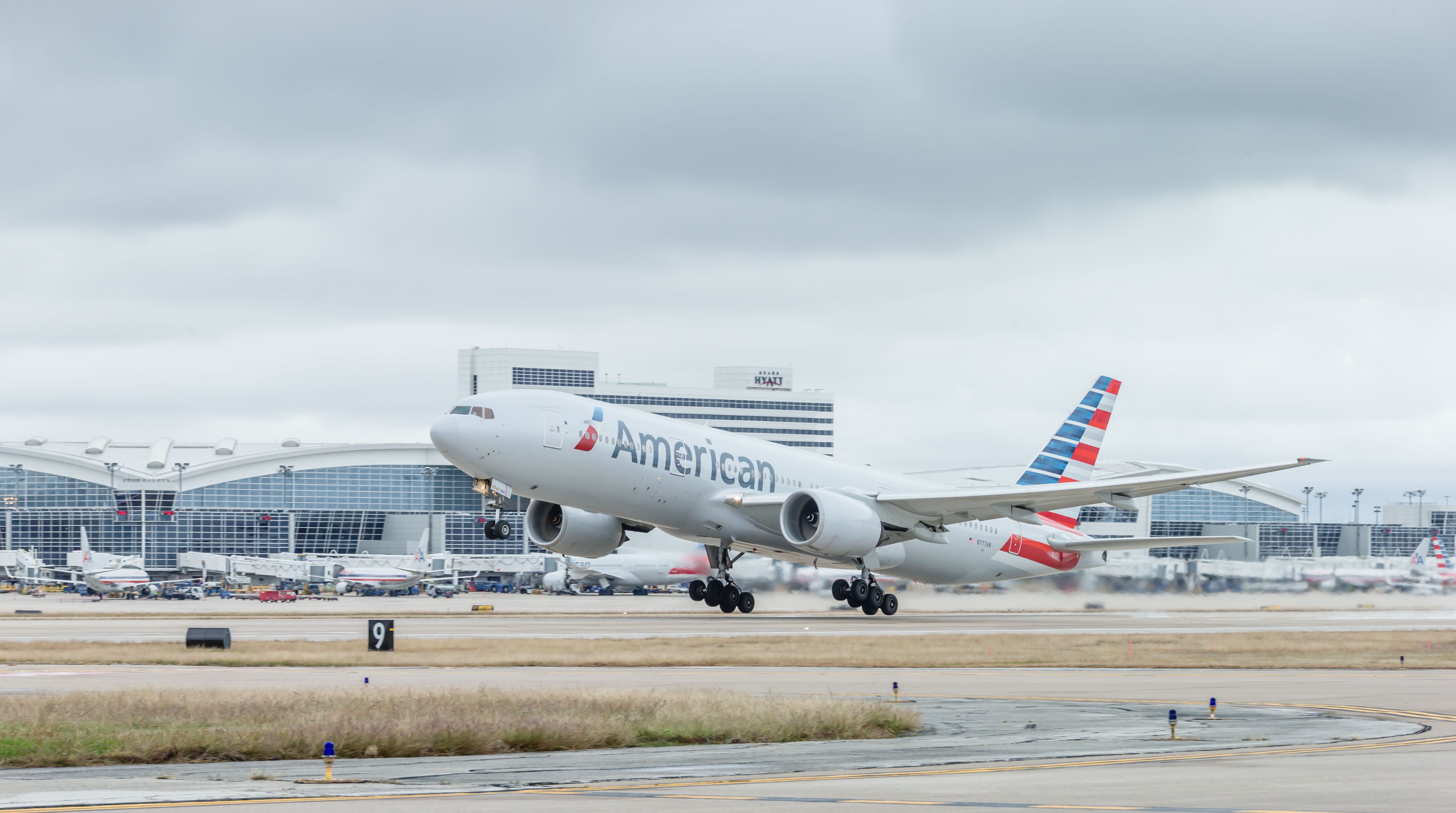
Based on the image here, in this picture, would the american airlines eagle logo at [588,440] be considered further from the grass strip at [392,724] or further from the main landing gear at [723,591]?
the grass strip at [392,724]

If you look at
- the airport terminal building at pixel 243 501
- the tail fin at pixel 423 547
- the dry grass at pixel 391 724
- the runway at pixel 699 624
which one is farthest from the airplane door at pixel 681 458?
the airport terminal building at pixel 243 501

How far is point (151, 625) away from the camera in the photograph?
210ft

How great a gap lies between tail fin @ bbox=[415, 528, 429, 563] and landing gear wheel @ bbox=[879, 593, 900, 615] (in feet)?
266

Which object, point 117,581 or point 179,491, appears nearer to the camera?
Result: point 117,581

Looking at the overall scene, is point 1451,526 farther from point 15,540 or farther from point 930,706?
point 930,706

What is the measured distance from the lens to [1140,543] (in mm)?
60719

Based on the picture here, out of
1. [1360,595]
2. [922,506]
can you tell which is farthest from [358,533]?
[922,506]

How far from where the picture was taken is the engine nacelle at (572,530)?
5091 centimetres

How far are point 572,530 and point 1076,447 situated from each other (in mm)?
24285

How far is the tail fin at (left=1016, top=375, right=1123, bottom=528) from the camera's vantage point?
62406 mm

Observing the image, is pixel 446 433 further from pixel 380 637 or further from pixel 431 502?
pixel 431 502

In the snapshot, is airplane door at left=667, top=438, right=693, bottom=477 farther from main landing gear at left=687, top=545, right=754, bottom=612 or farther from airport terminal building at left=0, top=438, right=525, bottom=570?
airport terminal building at left=0, top=438, right=525, bottom=570

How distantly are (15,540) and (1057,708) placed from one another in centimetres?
16184

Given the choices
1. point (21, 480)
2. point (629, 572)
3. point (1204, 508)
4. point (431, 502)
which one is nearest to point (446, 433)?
point (629, 572)
